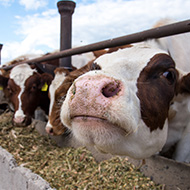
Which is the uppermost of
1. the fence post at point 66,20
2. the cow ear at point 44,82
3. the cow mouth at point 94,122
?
the fence post at point 66,20

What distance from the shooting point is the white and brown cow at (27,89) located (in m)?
4.32

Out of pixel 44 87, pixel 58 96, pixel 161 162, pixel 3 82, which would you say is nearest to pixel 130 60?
pixel 161 162

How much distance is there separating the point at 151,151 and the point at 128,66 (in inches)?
28.0

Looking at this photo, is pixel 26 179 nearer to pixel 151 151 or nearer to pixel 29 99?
pixel 151 151

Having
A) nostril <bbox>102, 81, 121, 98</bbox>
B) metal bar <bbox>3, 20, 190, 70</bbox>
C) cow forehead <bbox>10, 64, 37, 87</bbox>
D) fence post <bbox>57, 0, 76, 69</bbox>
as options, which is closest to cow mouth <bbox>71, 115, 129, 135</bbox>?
nostril <bbox>102, 81, 121, 98</bbox>

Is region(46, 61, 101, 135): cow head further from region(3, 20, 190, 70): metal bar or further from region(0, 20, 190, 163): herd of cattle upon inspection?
region(0, 20, 190, 163): herd of cattle

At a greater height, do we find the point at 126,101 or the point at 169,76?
the point at 169,76

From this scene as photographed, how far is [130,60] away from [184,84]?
65 cm

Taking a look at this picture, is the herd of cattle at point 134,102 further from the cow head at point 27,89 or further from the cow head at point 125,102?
the cow head at point 27,89

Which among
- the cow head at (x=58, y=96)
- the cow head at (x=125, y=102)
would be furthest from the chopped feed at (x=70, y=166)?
the cow head at (x=125, y=102)

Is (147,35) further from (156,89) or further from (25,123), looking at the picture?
(25,123)

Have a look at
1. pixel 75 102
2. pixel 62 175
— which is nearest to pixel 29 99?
pixel 62 175

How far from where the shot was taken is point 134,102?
1542 millimetres

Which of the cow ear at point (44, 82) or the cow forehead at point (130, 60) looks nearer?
the cow forehead at point (130, 60)
